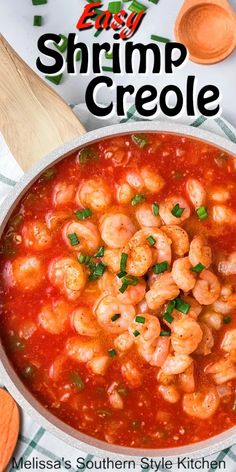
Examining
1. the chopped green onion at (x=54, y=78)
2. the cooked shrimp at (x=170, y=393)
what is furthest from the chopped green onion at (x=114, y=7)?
the cooked shrimp at (x=170, y=393)

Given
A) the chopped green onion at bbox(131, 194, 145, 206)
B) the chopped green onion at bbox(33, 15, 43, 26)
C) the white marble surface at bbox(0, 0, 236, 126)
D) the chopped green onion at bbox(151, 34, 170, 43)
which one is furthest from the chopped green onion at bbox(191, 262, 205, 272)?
the chopped green onion at bbox(33, 15, 43, 26)

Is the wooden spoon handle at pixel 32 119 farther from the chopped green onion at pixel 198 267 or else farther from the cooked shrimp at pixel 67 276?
the chopped green onion at pixel 198 267

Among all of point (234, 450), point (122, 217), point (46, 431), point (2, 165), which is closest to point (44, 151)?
point (2, 165)

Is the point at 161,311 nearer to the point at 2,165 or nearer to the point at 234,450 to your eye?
the point at 234,450

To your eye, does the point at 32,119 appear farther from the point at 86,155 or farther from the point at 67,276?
the point at 67,276

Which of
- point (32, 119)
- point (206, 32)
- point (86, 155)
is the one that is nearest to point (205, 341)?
point (86, 155)

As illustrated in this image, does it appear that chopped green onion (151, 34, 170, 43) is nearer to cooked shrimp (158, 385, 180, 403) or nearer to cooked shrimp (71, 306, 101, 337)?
cooked shrimp (71, 306, 101, 337)
